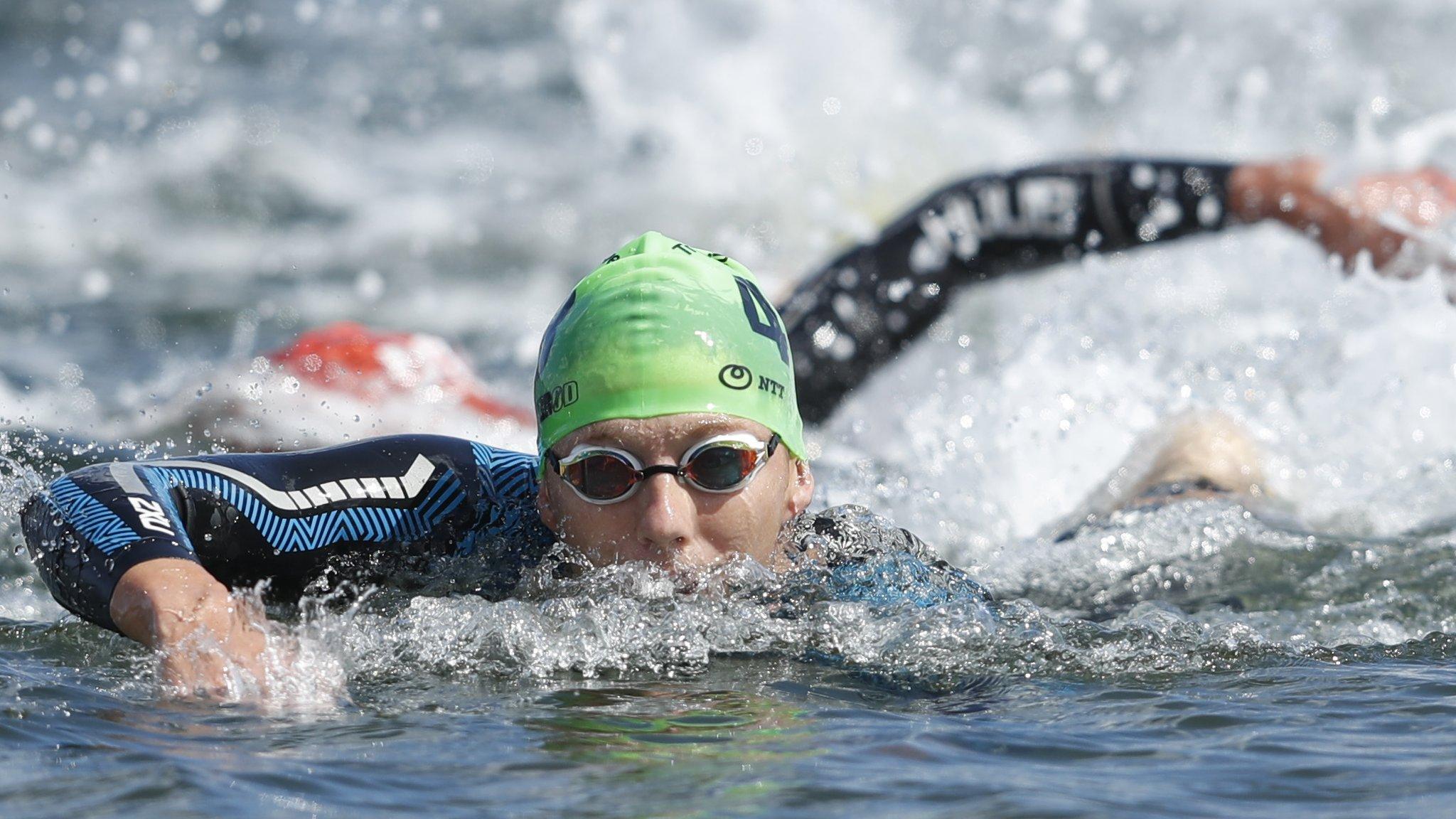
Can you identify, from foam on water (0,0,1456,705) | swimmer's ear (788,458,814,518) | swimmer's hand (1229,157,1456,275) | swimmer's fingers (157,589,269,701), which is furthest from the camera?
swimmer's hand (1229,157,1456,275)

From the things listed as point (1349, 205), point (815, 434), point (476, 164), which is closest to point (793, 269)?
point (476, 164)

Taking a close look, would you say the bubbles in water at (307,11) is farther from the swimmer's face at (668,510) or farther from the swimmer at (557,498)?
the swimmer's face at (668,510)

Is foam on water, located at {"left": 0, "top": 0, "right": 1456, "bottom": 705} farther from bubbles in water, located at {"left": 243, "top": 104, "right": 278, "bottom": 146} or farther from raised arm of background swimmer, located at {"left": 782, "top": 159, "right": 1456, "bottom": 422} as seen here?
raised arm of background swimmer, located at {"left": 782, "top": 159, "right": 1456, "bottom": 422}

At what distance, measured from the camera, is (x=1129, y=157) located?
282 inches

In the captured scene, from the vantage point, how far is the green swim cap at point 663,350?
3863 millimetres

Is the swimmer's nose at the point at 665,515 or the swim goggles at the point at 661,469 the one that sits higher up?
the swim goggles at the point at 661,469

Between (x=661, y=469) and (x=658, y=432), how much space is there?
10 centimetres

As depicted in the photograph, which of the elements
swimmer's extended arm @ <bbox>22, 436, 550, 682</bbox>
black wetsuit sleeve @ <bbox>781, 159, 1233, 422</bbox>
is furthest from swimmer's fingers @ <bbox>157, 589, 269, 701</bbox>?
black wetsuit sleeve @ <bbox>781, 159, 1233, 422</bbox>

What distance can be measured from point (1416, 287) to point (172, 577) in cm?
537

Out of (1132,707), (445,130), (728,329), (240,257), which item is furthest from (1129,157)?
(445,130)

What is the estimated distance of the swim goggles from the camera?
12.3ft

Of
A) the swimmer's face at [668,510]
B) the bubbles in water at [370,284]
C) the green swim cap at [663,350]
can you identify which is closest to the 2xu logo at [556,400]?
the green swim cap at [663,350]

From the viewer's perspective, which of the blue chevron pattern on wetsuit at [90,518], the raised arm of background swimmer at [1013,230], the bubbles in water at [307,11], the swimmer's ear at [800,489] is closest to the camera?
the blue chevron pattern on wetsuit at [90,518]

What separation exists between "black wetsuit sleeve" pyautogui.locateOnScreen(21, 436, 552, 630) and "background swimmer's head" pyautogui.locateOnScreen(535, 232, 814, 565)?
11.8 inches
